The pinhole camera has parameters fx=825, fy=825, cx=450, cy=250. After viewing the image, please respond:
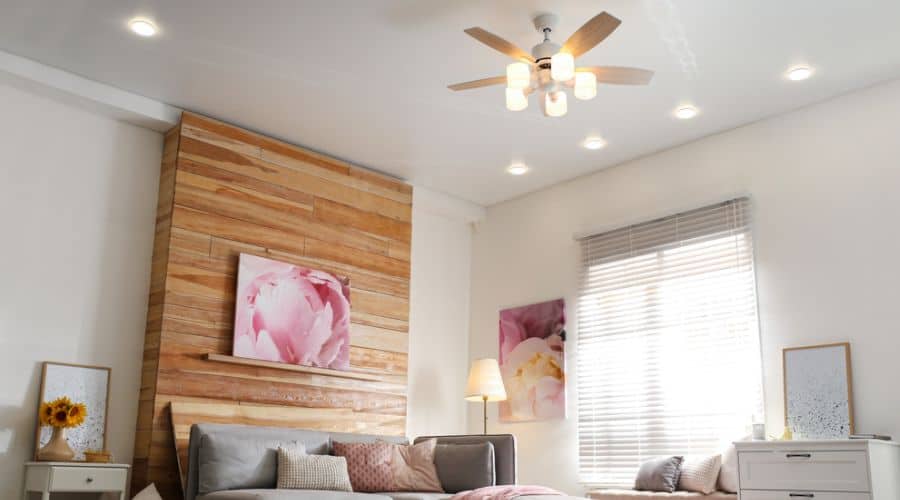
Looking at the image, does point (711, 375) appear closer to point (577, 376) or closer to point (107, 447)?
point (577, 376)

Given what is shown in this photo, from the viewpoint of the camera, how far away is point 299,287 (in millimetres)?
6023

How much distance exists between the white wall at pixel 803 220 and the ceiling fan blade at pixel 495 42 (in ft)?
7.32

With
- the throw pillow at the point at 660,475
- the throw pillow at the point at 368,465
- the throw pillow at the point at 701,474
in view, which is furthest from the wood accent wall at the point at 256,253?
the throw pillow at the point at 701,474

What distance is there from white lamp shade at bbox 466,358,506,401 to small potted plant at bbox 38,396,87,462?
2.96 m

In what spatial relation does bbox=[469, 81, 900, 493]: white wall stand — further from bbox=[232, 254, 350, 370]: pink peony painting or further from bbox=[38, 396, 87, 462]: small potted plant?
bbox=[38, 396, 87, 462]: small potted plant

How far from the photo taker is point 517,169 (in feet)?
22.2

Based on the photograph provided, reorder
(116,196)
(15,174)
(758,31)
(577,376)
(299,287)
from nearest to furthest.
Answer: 1. (758,31)
2. (15,174)
3. (116,196)
4. (299,287)
5. (577,376)

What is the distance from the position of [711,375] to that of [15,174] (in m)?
4.72

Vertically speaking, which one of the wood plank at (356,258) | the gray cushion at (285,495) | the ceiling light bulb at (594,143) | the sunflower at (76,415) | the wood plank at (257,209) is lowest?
the gray cushion at (285,495)

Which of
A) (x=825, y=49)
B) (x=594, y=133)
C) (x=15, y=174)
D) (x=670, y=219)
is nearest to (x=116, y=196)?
(x=15, y=174)

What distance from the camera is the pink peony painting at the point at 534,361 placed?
22.0 feet

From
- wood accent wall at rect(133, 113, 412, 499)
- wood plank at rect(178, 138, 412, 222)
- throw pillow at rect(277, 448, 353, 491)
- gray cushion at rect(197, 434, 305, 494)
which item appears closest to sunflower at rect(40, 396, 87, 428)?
wood accent wall at rect(133, 113, 412, 499)

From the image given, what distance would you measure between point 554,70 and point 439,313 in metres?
3.54

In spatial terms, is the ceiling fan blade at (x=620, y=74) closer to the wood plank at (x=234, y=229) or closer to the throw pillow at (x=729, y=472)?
the throw pillow at (x=729, y=472)
